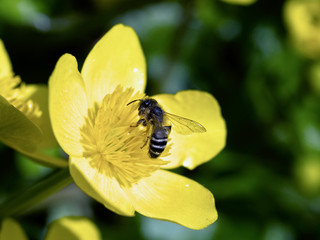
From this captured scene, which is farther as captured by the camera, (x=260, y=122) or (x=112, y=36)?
(x=260, y=122)

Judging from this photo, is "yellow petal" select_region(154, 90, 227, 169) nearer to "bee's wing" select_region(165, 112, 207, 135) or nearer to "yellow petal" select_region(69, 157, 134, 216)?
"bee's wing" select_region(165, 112, 207, 135)

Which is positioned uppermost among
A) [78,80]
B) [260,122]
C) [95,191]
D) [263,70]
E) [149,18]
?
[78,80]

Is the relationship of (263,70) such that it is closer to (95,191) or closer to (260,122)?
(260,122)

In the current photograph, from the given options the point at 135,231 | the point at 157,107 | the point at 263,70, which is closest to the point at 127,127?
the point at 157,107

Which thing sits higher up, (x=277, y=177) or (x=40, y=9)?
(x=40, y=9)

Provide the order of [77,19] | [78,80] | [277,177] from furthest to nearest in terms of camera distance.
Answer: [277,177] < [77,19] < [78,80]

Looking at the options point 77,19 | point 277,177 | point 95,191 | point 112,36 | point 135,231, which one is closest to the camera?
point 95,191

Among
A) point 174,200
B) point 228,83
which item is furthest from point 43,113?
point 228,83

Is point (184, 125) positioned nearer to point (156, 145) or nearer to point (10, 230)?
point (156, 145)
